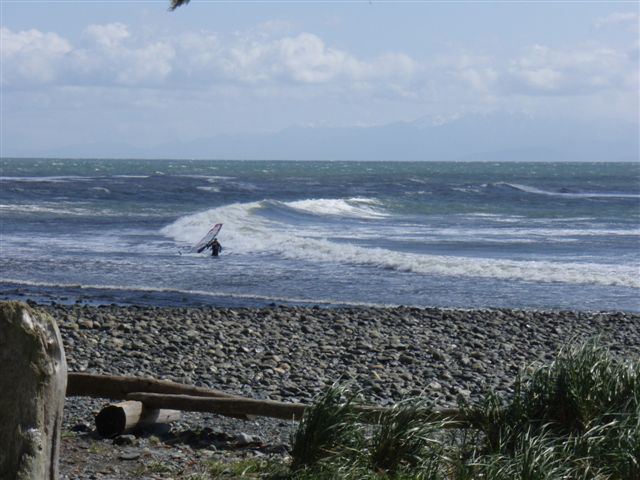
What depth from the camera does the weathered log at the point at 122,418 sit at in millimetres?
8289

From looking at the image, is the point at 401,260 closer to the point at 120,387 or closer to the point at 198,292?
the point at 198,292

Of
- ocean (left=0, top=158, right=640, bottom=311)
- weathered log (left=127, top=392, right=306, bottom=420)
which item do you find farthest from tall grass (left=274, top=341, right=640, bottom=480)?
ocean (left=0, top=158, right=640, bottom=311)

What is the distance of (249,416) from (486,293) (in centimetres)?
1344

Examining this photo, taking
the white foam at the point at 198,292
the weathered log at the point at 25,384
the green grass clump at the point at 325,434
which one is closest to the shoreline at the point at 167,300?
the white foam at the point at 198,292

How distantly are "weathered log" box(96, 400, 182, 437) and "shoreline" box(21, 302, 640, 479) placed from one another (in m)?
0.12

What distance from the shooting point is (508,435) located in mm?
7285

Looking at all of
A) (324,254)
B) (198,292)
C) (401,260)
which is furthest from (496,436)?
(324,254)

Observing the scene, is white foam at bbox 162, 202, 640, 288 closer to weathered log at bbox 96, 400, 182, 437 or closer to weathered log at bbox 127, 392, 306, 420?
weathered log at bbox 127, 392, 306, 420

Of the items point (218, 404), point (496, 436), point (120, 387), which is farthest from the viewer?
point (120, 387)

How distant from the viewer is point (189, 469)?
24.7ft

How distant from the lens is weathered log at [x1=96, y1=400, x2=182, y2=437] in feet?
27.2

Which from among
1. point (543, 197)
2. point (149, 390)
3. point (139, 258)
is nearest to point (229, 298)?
point (139, 258)

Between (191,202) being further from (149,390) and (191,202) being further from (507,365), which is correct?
(149,390)

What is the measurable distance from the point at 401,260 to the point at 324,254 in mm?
2841
